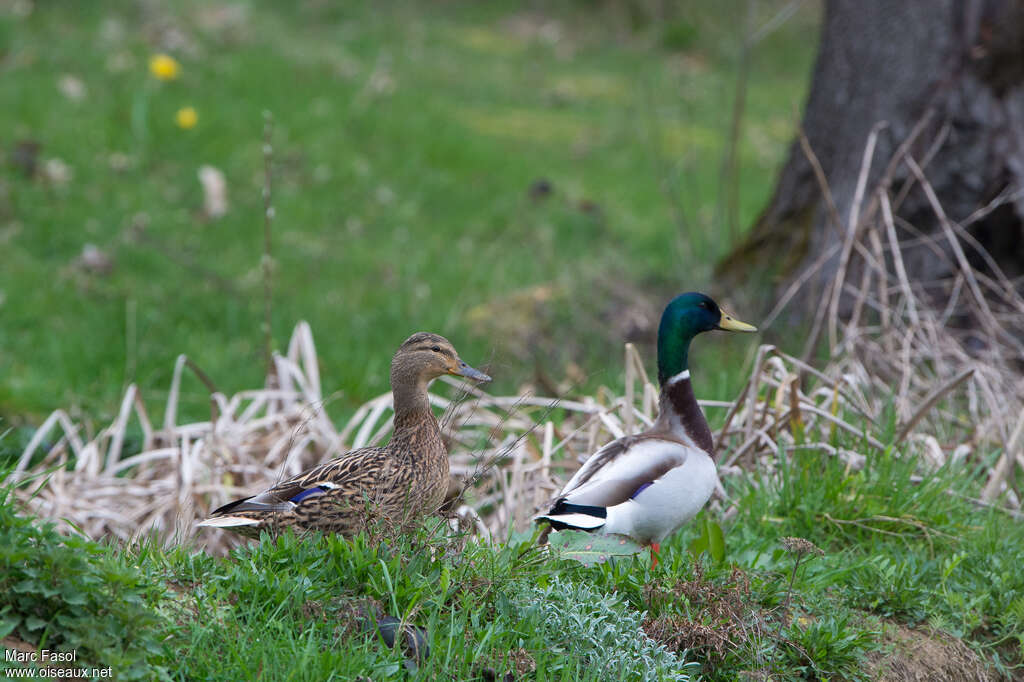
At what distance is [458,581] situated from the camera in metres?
3.10

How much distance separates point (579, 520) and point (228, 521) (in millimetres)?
1094

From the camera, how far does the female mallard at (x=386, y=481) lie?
3441mm

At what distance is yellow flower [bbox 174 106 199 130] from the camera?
9469mm

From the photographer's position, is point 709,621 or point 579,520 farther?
point 579,520

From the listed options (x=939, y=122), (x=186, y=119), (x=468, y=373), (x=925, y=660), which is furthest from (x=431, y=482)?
(x=186, y=119)

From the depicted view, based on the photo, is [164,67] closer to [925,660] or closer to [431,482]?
[431,482]

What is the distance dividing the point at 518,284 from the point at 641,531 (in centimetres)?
484

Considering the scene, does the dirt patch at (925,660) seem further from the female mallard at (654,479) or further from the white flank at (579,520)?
the white flank at (579,520)

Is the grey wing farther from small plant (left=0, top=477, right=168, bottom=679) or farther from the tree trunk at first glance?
the tree trunk

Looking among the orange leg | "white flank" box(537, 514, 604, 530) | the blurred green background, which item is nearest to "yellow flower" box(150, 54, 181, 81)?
the blurred green background

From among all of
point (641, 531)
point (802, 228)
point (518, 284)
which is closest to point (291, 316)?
point (518, 284)

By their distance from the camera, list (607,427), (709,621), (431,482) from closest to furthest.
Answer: (709,621) → (431,482) → (607,427)

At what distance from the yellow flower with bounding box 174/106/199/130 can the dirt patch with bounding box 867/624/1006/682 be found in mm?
7592

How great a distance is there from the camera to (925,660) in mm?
3514
